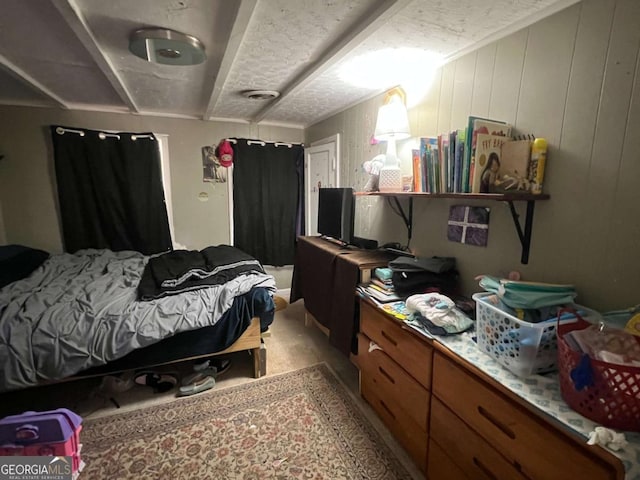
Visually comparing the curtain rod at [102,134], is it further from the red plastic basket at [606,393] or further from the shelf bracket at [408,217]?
the red plastic basket at [606,393]

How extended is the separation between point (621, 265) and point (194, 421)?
2.22 metres

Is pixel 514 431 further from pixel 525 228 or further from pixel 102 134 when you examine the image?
pixel 102 134

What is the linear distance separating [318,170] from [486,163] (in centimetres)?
243

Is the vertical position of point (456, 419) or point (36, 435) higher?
point (456, 419)

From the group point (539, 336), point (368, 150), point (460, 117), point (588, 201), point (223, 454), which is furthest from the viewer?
point (368, 150)

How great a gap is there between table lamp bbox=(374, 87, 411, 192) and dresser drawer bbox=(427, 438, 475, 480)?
1.43 meters

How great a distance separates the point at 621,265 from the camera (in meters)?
1.15

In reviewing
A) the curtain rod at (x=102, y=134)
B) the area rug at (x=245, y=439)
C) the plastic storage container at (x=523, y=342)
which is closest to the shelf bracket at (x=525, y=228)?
the plastic storage container at (x=523, y=342)

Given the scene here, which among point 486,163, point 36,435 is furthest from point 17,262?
point 486,163

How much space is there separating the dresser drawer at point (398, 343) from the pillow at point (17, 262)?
2.47 meters

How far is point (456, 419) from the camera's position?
1292 millimetres

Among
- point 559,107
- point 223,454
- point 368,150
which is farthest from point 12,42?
point 559,107

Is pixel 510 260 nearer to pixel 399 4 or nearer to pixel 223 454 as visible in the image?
pixel 399 4

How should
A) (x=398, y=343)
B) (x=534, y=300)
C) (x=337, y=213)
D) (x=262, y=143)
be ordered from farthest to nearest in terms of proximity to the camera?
(x=262, y=143) → (x=337, y=213) → (x=398, y=343) → (x=534, y=300)
